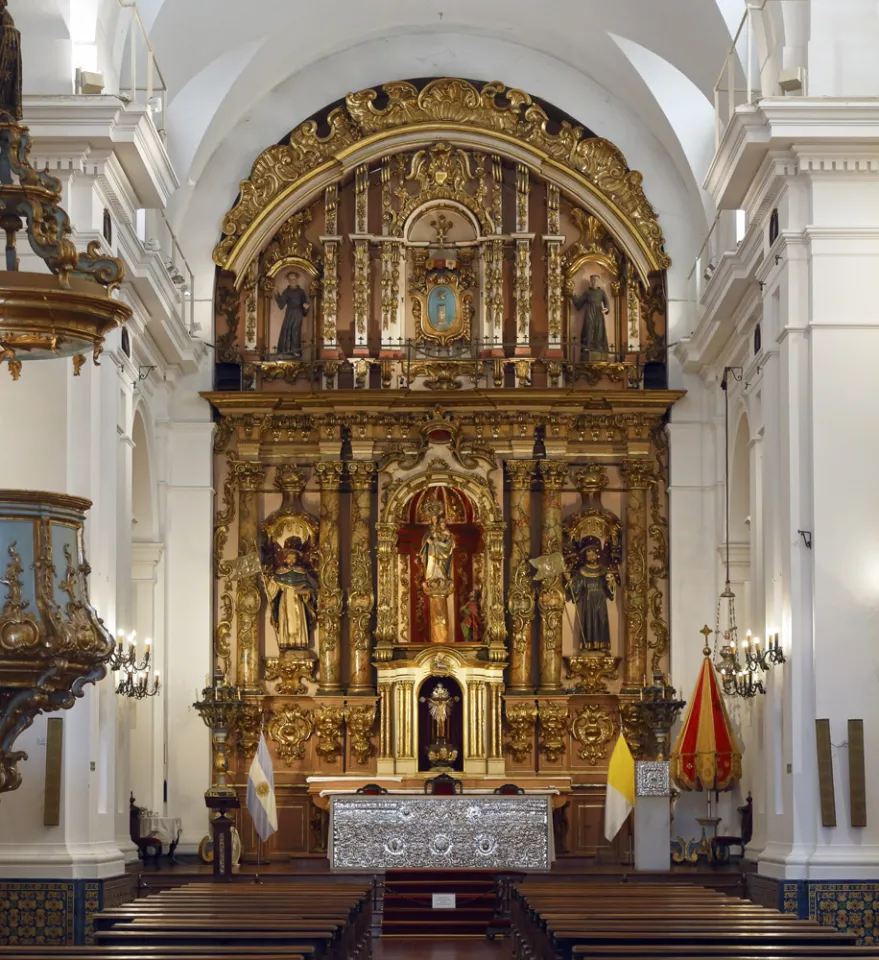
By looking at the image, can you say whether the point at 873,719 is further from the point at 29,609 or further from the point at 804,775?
the point at 29,609

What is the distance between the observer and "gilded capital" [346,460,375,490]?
23297 millimetres

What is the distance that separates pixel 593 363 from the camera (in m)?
23.6

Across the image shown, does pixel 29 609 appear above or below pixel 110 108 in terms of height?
below

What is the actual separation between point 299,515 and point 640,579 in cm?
449

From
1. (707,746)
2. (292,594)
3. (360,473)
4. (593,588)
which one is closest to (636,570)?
(593,588)

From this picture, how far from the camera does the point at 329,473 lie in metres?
Result: 23.3

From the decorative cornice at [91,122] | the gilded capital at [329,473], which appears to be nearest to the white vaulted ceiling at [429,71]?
the gilded capital at [329,473]

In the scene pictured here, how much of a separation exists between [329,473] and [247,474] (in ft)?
3.54

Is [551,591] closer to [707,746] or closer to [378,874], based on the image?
[707,746]

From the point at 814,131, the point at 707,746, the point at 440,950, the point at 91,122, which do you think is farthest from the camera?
the point at 707,746

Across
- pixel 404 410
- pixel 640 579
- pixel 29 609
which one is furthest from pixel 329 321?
pixel 29 609

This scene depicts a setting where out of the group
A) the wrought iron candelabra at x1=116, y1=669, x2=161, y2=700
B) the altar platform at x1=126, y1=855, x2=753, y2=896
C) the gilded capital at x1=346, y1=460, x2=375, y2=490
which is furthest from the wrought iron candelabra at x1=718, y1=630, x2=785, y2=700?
the wrought iron candelabra at x1=116, y1=669, x2=161, y2=700

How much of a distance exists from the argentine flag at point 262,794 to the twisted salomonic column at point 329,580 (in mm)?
2880

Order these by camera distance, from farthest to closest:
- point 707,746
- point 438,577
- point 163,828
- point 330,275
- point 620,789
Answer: point 330,275 < point 438,577 < point 163,828 < point 707,746 < point 620,789
